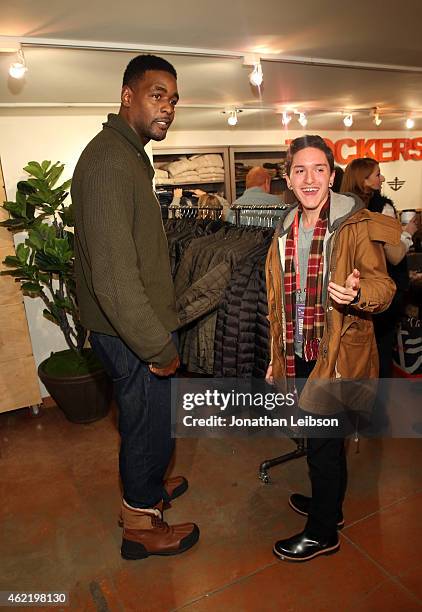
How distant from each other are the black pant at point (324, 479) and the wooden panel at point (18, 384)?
221 centimetres

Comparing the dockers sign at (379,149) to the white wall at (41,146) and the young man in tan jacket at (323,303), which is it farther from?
the young man in tan jacket at (323,303)

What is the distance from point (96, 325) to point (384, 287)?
40.9 inches

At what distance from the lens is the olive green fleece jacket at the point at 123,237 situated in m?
1.46

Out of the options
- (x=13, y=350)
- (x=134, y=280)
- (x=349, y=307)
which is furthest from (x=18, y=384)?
(x=349, y=307)

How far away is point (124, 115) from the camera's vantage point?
1.65 meters

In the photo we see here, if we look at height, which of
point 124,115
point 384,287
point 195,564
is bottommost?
point 195,564

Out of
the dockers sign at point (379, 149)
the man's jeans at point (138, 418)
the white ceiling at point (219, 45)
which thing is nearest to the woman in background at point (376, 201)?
the white ceiling at point (219, 45)

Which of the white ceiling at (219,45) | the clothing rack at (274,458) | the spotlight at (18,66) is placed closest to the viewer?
the white ceiling at (219,45)

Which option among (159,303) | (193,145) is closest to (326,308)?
(159,303)

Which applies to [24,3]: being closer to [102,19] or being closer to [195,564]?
[102,19]

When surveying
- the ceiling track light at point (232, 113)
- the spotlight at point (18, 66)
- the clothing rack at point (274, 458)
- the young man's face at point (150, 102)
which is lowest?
the clothing rack at point (274, 458)

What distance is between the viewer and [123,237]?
1.46 m

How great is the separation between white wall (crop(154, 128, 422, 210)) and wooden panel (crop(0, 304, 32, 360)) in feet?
9.15

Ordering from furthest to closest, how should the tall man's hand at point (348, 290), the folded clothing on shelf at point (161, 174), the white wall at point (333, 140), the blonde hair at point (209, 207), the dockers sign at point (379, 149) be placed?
the dockers sign at point (379, 149)
the white wall at point (333, 140)
the folded clothing on shelf at point (161, 174)
the blonde hair at point (209, 207)
the tall man's hand at point (348, 290)
